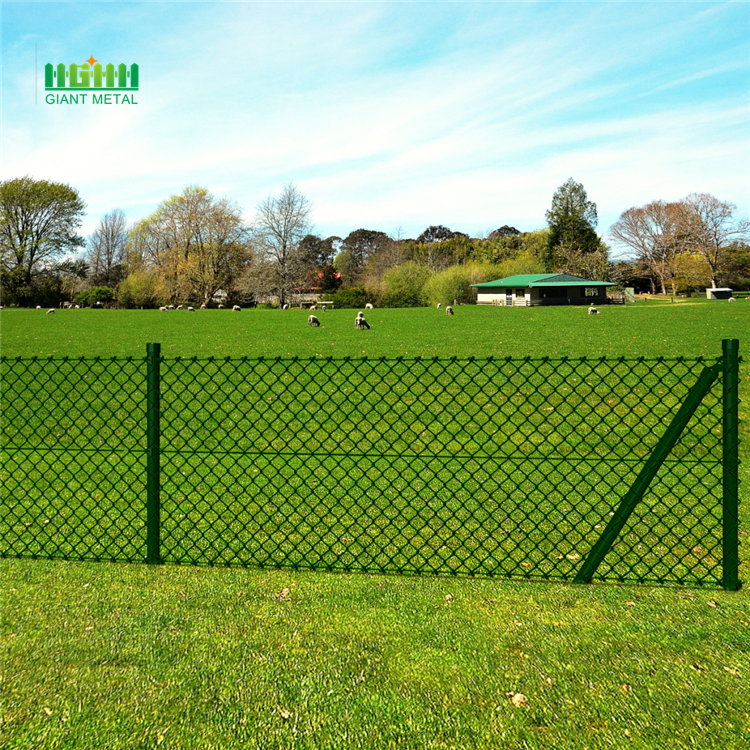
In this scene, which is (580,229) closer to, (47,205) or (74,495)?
(47,205)

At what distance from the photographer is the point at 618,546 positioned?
367 cm

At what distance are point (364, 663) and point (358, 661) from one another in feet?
0.09

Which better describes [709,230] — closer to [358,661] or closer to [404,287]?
[404,287]

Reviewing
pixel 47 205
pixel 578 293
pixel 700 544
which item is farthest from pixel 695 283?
pixel 700 544

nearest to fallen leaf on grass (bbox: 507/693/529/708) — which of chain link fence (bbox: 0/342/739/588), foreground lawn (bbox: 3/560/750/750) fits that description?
foreground lawn (bbox: 3/560/750/750)

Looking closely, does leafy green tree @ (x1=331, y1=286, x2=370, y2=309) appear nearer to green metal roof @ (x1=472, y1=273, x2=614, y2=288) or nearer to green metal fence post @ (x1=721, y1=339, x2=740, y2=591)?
green metal roof @ (x1=472, y1=273, x2=614, y2=288)

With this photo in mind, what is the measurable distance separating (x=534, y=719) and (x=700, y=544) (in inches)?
84.9

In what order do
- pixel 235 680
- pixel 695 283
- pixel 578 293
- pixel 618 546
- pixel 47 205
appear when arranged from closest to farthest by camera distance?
pixel 235 680 < pixel 618 546 < pixel 47 205 < pixel 578 293 < pixel 695 283

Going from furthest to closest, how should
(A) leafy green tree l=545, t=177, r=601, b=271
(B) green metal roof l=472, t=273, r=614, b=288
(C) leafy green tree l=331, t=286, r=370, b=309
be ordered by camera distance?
(A) leafy green tree l=545, t=177, r=601, b=271
(B) green metal roof l=472, t=273, r=614, b=288
(C) leafy green tree l=331, t=286, r=370, b=309

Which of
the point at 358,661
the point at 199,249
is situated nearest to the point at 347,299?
the point at 199,249

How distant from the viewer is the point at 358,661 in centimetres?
238

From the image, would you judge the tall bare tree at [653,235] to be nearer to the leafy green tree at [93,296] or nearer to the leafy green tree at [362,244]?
the leafy green tree at [362,244]

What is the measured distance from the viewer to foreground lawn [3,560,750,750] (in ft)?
6.56

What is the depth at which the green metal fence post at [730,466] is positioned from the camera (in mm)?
3010
